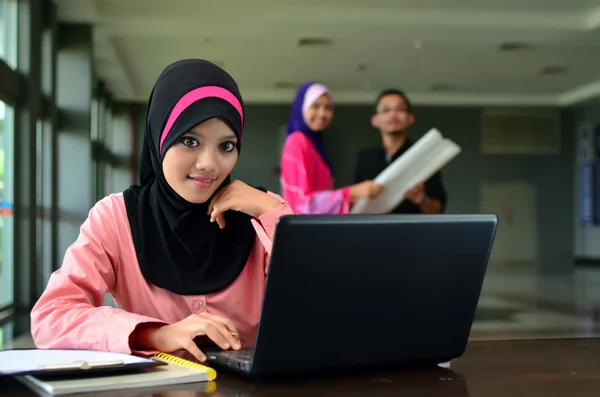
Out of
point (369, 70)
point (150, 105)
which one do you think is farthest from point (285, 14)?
point (150, 105)

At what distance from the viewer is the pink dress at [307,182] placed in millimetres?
3053

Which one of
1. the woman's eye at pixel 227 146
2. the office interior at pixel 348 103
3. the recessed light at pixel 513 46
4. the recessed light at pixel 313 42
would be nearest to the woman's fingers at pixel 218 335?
the woman's eye at pixel 227 146

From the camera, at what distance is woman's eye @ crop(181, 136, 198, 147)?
46.4 inches

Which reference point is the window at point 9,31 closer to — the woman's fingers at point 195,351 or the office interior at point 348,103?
the office interior at point 348,103

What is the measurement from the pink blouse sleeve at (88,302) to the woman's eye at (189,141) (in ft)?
0.66

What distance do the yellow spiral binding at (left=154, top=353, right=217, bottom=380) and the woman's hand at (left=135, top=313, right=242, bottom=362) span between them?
0.09 feet

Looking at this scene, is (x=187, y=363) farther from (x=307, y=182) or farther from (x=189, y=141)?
(x=307, y=182)

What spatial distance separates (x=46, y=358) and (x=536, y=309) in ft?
18.8

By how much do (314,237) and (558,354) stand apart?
0.49 metres

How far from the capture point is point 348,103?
511 inches

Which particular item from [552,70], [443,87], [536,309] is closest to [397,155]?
[536,309]

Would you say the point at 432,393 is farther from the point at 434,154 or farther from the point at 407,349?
the point at 434,154

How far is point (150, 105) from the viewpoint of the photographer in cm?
131

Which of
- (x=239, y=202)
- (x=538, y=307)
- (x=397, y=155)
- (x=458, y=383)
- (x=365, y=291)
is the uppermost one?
(x=397, y=155)
